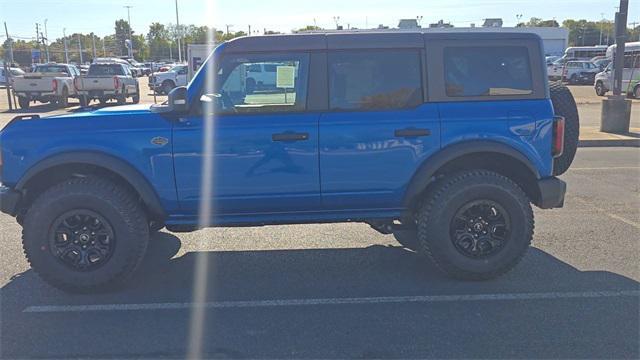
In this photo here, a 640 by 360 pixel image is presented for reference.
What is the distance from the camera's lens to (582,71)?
36438 mm

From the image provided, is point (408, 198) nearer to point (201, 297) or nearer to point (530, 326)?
point (530, 326)

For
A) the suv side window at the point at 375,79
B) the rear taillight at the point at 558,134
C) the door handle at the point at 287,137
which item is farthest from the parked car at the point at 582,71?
the door handle at the point at 287,137

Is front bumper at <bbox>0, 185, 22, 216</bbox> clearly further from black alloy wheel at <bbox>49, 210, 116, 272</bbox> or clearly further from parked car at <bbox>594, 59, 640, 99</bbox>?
parked car at <bbox>594, 59, 640, 99</bbox>

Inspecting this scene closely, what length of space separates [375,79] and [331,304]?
1.85 metres

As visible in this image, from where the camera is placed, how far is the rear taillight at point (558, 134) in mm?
4547

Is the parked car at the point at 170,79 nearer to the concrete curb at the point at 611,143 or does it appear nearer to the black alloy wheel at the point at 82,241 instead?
the concrete curb at the point at 611,143

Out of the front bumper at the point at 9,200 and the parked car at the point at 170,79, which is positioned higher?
the parked car at the point at 170,79

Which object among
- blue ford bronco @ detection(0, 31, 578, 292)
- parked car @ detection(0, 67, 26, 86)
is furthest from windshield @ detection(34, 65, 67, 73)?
blue ford bronco @ detection(0, 31, 578, 292)

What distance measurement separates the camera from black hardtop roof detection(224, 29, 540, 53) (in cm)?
441

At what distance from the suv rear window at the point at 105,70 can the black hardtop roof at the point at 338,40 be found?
21.2 m

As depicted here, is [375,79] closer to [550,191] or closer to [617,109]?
[550,191]

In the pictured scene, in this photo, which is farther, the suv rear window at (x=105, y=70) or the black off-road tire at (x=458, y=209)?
the suv rear window at (x=105, y=70)

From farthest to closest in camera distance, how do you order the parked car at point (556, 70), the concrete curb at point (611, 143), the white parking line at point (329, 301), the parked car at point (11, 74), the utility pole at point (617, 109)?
the parked car at point (556, 70) < the parked car at point (11, 74) < the utility pole at point (617, 109) < the concrete curb at point (611, 143) < the white parking line at point (329, 301)

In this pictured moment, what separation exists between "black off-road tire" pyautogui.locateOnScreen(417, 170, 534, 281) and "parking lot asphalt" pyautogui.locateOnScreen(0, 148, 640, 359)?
5.6 inches
